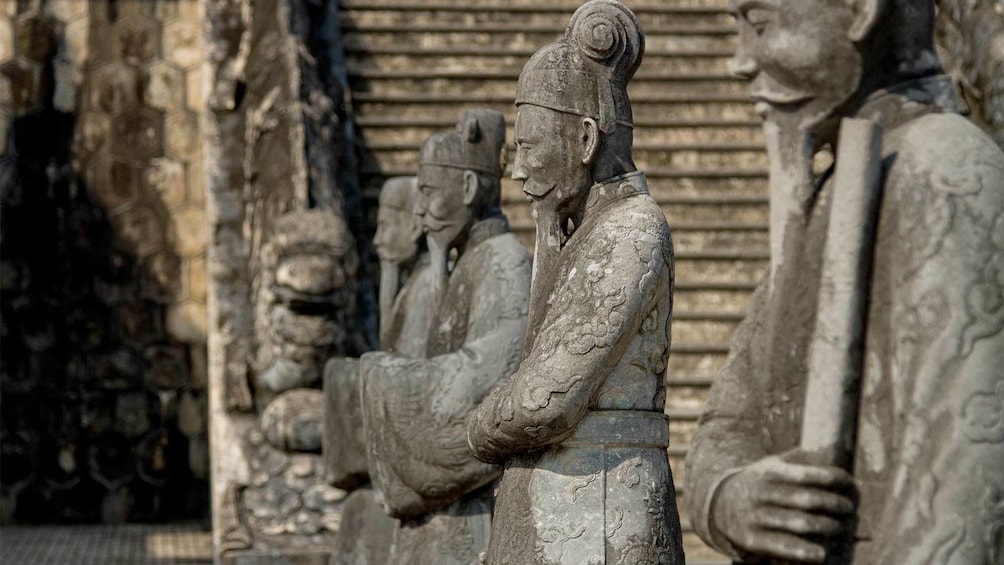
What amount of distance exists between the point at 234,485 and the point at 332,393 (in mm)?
1956

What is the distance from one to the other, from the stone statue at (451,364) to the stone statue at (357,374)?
7.7 inches

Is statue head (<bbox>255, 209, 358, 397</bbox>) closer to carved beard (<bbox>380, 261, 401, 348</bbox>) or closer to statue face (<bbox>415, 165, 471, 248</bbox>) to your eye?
carved beard (<bbox>380, 261, 401, 348</bbox>)

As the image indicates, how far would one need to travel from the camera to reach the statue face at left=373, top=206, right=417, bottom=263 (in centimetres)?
627

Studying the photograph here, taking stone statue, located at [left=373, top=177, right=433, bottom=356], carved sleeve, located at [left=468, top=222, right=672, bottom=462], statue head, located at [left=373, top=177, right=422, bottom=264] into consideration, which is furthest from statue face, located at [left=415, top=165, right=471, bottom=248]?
carved sleeve, located at [left=468, top=222, right=672, bottom=462]

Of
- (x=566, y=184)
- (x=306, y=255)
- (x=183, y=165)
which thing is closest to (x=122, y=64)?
(x=183, y=165)

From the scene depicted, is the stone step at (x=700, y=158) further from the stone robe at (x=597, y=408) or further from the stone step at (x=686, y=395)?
the stone robe at (x=597, y=408)

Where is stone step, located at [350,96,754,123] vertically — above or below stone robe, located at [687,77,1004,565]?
above

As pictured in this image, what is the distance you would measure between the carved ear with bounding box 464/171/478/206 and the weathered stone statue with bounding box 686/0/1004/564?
2429 millimetres

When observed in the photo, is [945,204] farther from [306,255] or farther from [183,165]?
[183,165]

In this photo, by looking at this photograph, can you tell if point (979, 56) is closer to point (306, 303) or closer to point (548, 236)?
point (306, 303)

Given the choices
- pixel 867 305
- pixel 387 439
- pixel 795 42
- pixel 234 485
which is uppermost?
pixel 795 42

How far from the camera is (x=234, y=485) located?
796 cm

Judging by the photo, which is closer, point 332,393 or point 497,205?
point 497,205

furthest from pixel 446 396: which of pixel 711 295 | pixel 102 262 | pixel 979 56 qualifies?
pixel 102 262
